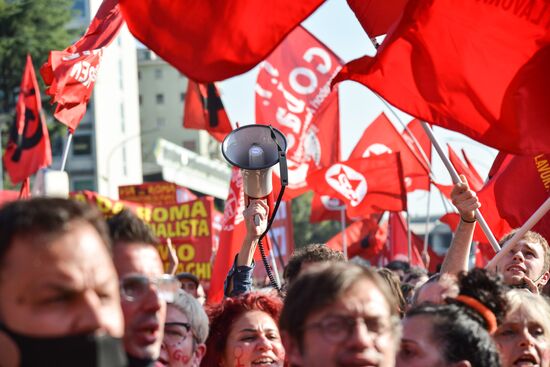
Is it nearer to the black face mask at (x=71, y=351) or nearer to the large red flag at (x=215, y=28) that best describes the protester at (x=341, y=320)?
the black face mask at (x=71, y=351)

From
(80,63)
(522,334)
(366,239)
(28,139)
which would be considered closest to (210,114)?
(28,139)

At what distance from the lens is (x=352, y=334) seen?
3.17 meters

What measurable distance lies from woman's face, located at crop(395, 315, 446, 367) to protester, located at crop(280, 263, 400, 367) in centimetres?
58

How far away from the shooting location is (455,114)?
5.71 m

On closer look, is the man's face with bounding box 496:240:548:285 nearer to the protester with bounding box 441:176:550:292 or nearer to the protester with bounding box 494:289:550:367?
the protester with bounding box 441:176:550:292

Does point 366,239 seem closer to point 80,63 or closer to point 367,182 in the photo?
point 367,182

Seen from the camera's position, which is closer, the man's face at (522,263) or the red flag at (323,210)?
the man's face at (522,263)

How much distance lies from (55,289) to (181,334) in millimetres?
2109

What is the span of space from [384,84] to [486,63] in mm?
477

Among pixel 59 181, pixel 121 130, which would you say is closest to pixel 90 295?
pixel 59 181

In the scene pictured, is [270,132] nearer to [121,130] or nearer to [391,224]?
[391,224]

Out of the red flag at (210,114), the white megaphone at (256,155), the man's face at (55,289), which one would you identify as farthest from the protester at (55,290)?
the red flag at (210,114)

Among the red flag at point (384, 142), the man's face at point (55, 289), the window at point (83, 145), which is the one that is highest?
the window at point (83, 145)

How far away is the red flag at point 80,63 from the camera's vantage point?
28.3 feet
